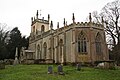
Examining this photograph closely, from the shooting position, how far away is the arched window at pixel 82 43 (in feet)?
107

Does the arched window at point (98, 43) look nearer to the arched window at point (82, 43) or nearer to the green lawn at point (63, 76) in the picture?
the arched window at point (82, 43)

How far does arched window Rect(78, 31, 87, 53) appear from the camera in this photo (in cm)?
3247

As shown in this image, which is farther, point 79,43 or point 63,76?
point 79,43

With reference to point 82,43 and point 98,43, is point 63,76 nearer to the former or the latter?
point 82,43

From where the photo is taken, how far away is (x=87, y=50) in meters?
32.2

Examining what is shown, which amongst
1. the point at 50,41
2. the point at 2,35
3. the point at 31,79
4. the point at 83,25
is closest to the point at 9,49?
the point at 2,35

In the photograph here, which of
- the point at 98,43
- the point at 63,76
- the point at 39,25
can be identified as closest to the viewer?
the point at 63,76

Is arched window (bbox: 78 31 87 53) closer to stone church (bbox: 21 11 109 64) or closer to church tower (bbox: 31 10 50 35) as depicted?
stone church (bbox: 21 11 109 64)

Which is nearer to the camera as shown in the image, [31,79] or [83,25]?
[31,79]

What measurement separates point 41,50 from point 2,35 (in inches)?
741

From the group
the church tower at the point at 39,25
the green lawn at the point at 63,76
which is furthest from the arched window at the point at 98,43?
the church tower at the point at 39,25

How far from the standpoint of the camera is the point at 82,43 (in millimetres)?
32750

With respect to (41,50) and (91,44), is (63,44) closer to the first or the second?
(91,44)

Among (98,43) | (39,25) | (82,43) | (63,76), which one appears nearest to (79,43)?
(82,43)
